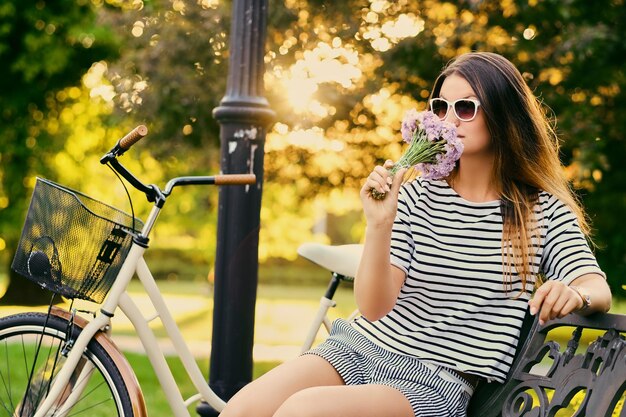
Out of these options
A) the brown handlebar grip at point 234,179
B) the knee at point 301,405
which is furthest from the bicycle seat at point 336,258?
the knee at point 301,405

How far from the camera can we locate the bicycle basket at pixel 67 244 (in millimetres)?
2912

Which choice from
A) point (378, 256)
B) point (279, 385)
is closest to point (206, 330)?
point (279, 385)

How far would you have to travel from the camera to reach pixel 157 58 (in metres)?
9.41

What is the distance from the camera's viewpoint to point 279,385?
2.61m

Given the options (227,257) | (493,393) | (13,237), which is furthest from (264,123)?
(13,237)

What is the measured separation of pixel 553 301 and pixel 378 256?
504 millimetres

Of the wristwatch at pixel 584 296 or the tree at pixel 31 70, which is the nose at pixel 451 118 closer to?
the wristwatch at pixel 584 296

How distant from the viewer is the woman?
2.60 m

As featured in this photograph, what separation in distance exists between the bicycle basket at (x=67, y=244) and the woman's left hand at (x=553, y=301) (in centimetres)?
136

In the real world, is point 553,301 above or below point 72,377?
above

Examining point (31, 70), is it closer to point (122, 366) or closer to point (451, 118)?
point (122, 366)

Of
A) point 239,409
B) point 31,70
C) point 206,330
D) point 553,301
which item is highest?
point 31,70

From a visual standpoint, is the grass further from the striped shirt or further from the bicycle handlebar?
the striped shirt

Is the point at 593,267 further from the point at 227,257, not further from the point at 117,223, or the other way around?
the point at 227,257
